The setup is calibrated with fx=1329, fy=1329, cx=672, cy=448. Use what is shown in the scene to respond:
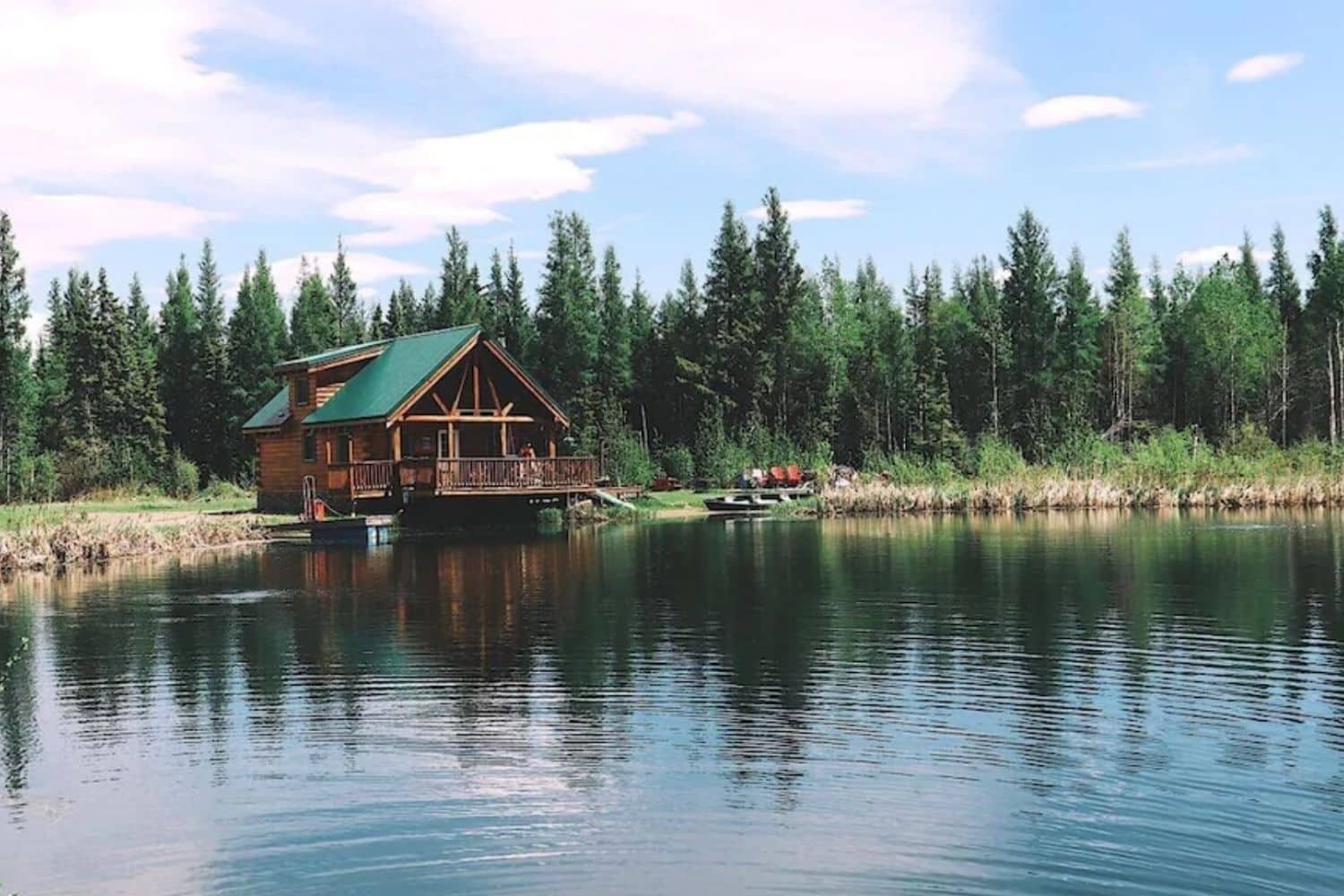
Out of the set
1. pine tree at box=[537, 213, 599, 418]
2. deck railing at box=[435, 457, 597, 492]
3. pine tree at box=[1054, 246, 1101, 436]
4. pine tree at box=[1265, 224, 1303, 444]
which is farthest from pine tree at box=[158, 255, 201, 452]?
pine tree at box=[1265, 224, 1303, 444]

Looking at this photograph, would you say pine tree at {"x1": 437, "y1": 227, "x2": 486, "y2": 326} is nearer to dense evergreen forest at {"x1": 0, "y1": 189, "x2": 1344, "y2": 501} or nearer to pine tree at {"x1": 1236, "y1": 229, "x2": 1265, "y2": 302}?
dense evergreen forest at {"x1": 0, "y1": 189, "x2": 1344, "y2": 501}

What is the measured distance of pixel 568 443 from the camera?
68000 millimetres

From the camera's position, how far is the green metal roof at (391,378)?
43906 mm

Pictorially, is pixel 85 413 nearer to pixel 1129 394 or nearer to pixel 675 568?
pixel 675 568

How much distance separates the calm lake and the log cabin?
1918cm

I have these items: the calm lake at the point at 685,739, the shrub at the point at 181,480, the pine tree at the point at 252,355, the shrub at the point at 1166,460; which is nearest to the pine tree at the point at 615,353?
the pine tree at the point at 252,355

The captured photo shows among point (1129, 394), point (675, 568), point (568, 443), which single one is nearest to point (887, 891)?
point (675, 568)

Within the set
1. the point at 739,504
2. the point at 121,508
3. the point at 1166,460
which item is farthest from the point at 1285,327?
the point at 121,508

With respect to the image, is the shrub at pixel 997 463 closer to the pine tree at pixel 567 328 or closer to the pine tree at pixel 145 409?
the pine tree at pixel 567 328

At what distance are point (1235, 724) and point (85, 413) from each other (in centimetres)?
6277

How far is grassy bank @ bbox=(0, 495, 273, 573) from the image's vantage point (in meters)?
29.5

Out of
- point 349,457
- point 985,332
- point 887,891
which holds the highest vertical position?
point 985,332

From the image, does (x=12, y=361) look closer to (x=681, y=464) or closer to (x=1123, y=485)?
(x=681, y=464)

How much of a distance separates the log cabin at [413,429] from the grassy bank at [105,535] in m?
3.49
